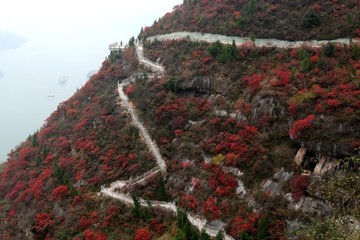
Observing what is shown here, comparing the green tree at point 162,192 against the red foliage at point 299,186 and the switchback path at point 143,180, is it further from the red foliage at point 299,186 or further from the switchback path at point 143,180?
the red foliage at point 299,186

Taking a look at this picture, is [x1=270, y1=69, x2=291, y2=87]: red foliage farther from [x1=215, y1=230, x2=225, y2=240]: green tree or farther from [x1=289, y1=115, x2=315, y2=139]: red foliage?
[x1=215, y1=230, x2=225, y2=240]: green tree

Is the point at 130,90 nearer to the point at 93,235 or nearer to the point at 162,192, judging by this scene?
the point at 162,192

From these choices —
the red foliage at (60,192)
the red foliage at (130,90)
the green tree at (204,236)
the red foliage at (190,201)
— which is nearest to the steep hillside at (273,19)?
the red foliage at (130,90)

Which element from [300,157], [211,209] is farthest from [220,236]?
[300,157]

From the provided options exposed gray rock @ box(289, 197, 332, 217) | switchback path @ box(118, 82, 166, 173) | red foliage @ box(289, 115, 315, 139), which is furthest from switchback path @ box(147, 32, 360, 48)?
exposed gray rock @ box(289, 197, 332, 217)

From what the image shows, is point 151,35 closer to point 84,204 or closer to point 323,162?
point 84,204

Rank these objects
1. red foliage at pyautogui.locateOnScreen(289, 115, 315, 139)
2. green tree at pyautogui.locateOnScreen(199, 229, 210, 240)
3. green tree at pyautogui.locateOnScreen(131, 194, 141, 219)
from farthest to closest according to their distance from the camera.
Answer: green tree at pyautogui.locateOnScreen(131, 194, 141, 219), red foliage at pyautogui.locateOnScreen(289, 115, 315, 139), green tree at pyautogui.locateOnScreen(199, 229, 210, 240)
